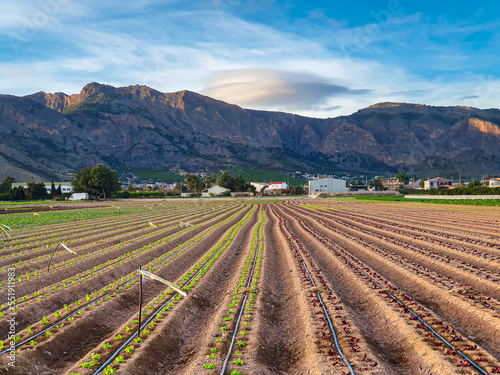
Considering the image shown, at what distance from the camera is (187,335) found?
1388cm

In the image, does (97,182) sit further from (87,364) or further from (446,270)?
(87,364)

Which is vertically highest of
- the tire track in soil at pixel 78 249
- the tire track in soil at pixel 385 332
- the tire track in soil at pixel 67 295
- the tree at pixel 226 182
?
Answer: the tree at pixel 226 182

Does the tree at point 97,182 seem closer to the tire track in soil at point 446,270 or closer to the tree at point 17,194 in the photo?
the tree at point 17,194

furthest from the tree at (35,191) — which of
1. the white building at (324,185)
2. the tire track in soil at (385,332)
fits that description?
the tire track in soil at (385,332)

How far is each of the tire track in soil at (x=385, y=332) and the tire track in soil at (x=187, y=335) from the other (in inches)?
197

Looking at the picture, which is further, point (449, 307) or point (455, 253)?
point (455, 253)

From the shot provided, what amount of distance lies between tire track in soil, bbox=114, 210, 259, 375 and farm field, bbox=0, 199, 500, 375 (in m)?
0.05

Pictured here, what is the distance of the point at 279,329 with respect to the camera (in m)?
14.2

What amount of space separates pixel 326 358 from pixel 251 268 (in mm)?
12514

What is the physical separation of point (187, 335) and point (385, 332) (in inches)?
262

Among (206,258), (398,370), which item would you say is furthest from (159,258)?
(398,370)

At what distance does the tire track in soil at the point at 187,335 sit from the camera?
1097 cm

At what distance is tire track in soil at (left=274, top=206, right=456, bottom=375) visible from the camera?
1067 cm

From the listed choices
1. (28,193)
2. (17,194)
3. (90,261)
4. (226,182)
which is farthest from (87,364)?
(226,182)
